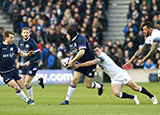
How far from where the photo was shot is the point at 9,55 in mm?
16469

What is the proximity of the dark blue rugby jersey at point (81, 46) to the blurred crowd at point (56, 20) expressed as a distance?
42.2 feet

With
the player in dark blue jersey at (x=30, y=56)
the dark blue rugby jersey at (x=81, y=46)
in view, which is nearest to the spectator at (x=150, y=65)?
the player in dark blue jersey at (x=30, y=56)

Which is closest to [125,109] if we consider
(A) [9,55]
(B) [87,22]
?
(A) [9,55]

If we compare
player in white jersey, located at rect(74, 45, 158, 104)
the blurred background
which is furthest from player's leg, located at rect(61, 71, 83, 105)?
the blurred background

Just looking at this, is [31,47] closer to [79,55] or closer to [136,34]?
[79,55]

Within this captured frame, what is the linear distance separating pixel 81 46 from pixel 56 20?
1619 centimetres

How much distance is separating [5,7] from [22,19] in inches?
106

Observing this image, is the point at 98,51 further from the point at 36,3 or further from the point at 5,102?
the point at 36,3

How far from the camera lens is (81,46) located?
15.9m

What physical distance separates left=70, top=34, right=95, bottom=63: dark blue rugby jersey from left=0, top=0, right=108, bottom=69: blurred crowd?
506 inches

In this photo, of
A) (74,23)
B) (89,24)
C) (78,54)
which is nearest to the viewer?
(78,54)

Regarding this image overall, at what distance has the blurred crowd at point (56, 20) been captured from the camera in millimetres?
30625

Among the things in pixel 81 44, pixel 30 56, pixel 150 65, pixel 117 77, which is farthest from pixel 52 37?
pixel 117 77

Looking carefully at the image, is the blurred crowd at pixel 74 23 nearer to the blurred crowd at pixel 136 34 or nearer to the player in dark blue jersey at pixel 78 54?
the blurred crowd at pixel 136 34
